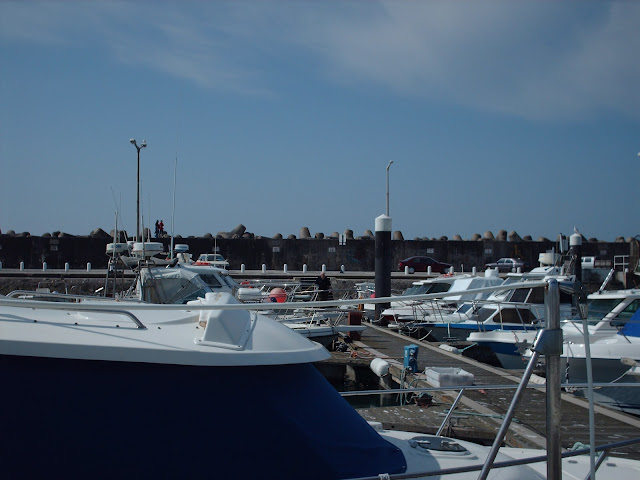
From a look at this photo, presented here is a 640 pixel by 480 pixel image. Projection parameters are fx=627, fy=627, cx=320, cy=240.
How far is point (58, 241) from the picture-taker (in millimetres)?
37688

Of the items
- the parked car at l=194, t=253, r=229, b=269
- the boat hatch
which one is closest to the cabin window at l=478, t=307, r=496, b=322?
the parked car at l=194, t=253, r=229, b=269

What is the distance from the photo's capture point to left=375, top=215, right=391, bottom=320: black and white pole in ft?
57.0

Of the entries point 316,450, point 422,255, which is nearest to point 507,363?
point 316,450

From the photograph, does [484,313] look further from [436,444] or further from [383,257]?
[436,444]

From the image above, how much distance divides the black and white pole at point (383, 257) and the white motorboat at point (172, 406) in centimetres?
1424

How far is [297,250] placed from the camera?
1560 inches

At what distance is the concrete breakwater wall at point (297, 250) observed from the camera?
37469mm

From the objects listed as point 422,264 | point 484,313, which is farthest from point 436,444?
point 422,264

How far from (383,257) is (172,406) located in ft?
49.2

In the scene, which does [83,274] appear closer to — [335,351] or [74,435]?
[335,351]

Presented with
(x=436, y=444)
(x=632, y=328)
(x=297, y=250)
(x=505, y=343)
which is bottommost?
(x=505, y=343)

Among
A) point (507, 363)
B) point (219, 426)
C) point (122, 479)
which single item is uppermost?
point (219, 426)

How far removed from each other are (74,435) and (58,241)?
38116mm

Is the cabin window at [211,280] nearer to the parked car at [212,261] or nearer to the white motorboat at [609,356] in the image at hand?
the parked car at [212,261]
